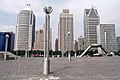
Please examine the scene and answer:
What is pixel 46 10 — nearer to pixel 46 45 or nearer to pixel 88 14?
pixel 46 45

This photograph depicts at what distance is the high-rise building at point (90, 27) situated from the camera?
12369 centimetres

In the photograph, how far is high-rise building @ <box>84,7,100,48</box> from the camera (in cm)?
12369

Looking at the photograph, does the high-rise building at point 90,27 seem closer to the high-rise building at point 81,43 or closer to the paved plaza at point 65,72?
the high-rise building at point 81,43

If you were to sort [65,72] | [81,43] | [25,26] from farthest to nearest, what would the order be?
[81,43] < [25,26] < [65,72]

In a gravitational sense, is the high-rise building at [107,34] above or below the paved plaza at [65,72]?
above

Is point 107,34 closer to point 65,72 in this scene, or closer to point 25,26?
point 25,26

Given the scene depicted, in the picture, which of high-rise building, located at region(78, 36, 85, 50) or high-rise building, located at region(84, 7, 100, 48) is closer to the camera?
high-rise building, located at region(84, 7, 100, 48)

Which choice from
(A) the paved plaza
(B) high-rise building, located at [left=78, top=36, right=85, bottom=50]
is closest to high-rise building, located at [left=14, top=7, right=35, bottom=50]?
(B) high-rise building, located at [left=78, top=36, right=85, bottom=50]

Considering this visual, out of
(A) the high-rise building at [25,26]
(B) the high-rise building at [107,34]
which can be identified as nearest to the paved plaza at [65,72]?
(A) the high-rise building at [25,26]

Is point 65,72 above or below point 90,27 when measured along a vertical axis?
below

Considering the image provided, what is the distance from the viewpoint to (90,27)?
126 meters

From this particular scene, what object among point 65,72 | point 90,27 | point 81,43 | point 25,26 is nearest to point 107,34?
point 90,27

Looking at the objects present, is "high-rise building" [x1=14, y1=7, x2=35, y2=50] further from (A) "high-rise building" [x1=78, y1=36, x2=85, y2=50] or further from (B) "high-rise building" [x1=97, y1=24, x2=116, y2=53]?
(B) "high-rise building" [x1=97, y1=24, x2=116, y2=53]

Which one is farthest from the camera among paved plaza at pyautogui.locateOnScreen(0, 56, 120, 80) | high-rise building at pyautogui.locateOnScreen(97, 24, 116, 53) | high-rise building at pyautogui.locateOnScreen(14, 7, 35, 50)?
high-rise building at pyautogui.locateOnScreen(97, 24, 116, 53)
